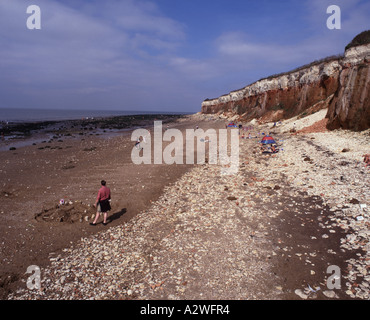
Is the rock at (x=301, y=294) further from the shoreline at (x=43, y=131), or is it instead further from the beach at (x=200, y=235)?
the shoreline at (x=43, y=131)

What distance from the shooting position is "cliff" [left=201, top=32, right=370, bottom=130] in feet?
69.5

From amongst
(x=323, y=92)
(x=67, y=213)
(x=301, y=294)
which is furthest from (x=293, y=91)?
(x=67, y=213)

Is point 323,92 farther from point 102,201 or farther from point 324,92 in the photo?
point 102,201

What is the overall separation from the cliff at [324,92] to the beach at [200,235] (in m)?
8.23

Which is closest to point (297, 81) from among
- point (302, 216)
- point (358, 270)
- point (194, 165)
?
point (194, 165)

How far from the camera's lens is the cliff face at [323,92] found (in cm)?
2125

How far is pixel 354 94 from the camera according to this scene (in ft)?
70.9

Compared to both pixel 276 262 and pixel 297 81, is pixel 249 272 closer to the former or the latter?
pixel 276 262

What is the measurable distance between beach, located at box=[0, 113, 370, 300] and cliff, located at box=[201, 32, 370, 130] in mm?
8231

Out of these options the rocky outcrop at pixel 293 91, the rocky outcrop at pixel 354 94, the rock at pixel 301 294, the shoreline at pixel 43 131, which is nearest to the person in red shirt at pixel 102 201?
the rock at pixel 301 294

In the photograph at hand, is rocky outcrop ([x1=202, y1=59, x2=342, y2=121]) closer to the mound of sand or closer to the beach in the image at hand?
the beach

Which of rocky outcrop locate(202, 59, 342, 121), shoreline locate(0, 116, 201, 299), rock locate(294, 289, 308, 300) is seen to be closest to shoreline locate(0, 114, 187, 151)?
shoreline locate(0, 116, 201, 299)

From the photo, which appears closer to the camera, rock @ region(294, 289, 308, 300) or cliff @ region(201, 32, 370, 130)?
rock @ region(294, 289, 308, 300)

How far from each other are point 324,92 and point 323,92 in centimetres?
15
